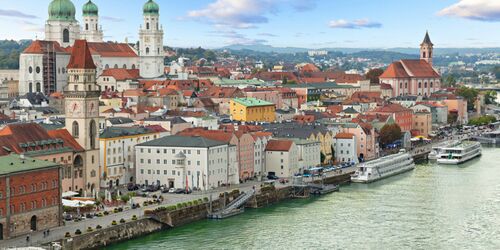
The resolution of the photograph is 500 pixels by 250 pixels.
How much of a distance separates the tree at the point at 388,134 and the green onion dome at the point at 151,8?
25.3 m

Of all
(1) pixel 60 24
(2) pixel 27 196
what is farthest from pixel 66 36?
(2) pixel 27 196

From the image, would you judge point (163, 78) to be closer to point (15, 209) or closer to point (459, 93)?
point (459, 93)

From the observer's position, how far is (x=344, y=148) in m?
47.3

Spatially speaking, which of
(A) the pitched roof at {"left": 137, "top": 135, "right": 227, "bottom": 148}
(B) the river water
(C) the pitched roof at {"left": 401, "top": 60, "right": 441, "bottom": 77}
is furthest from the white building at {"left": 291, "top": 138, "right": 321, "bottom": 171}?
(C) the pitched roof at {"left": 401, "top": 60, "right": 441, "bottom": 77}

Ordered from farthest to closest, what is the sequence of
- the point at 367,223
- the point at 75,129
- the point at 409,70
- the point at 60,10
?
the point at 409,70 < the point at 60,10 < the point at 75,129 < the point at 367,223

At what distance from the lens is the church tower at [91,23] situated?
246 feet

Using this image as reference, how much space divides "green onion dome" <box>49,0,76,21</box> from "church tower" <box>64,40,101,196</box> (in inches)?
1378

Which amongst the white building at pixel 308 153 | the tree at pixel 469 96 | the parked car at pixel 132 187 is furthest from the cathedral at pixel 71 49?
the tree at pixel 469 96

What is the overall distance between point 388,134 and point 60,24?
87.0 feet

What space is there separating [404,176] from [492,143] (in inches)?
784

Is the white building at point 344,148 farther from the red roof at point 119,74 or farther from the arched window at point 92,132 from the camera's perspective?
the red roof at point 119,74

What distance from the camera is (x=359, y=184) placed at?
136ft

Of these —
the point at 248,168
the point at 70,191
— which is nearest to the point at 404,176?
the point at 248,168

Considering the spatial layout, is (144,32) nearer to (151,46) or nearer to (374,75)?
(151,46)
